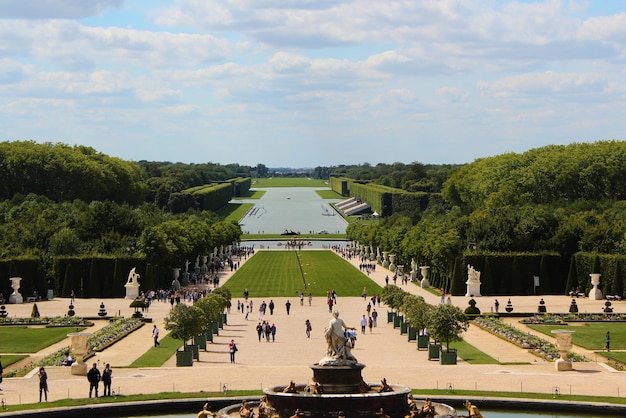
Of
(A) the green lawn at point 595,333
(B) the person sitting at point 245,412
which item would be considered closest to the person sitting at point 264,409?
(B) the person sitting at point 245,412

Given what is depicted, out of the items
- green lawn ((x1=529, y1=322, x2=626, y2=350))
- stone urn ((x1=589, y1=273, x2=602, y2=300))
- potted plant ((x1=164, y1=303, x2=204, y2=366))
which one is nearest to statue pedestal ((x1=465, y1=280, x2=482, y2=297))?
stone urn ((x1=589, y1=273, x2=602, y2=300))

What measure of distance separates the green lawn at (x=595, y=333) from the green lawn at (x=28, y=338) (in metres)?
21.7

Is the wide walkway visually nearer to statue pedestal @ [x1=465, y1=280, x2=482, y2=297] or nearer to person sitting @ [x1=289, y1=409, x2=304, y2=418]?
person sitting @ [x1=289, y1=409, x2=304, y2=418]

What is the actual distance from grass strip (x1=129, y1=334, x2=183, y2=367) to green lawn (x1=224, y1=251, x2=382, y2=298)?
22.1 metres

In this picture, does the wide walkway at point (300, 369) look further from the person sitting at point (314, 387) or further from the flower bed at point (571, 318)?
the person sitting at point (314, 387)

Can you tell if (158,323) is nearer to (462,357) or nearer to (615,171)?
(462,357)

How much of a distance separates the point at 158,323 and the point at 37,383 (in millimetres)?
21004

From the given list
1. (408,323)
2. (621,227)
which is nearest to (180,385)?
(408,323)

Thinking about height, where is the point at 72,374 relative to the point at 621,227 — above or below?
below

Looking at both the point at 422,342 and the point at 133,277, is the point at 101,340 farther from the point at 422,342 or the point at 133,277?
the point at 133,277

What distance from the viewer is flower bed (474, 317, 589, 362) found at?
147ft

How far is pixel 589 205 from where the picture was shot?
99625 millimetres

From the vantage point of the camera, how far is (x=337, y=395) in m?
30.6

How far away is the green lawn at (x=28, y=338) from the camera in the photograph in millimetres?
49281
